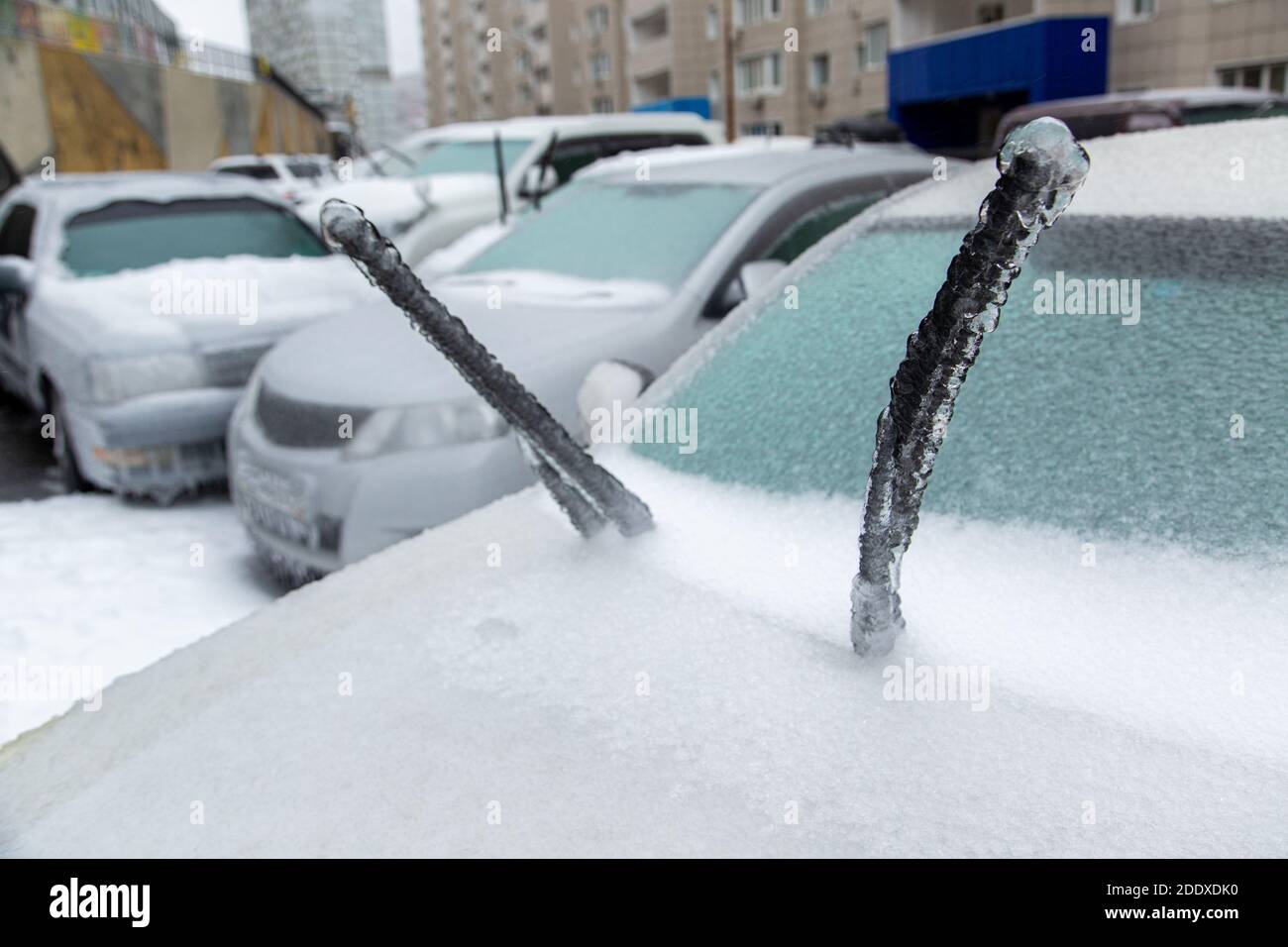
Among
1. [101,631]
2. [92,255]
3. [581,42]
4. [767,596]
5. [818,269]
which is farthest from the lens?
[581,42]

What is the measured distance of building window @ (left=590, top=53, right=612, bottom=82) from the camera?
4688 cm

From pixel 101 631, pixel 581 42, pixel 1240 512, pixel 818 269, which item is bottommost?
pixel 101 631

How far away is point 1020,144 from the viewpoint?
0.94m

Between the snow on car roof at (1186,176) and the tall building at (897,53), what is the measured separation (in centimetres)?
392

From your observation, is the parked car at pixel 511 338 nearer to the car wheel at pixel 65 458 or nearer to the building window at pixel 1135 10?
the car wheel at pixel 65 458

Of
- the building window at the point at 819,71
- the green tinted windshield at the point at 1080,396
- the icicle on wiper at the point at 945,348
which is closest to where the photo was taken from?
the icicle on wiper at the point at 945,348

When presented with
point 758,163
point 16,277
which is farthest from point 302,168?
point 758,163

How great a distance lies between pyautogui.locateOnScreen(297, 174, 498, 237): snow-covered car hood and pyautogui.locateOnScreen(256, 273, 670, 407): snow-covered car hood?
388cm

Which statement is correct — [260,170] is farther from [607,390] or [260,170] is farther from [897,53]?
[607,390]

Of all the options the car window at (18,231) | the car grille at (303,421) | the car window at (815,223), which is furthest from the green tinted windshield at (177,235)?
the car window at (815,223)

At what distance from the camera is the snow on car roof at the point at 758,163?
430 centimetres
